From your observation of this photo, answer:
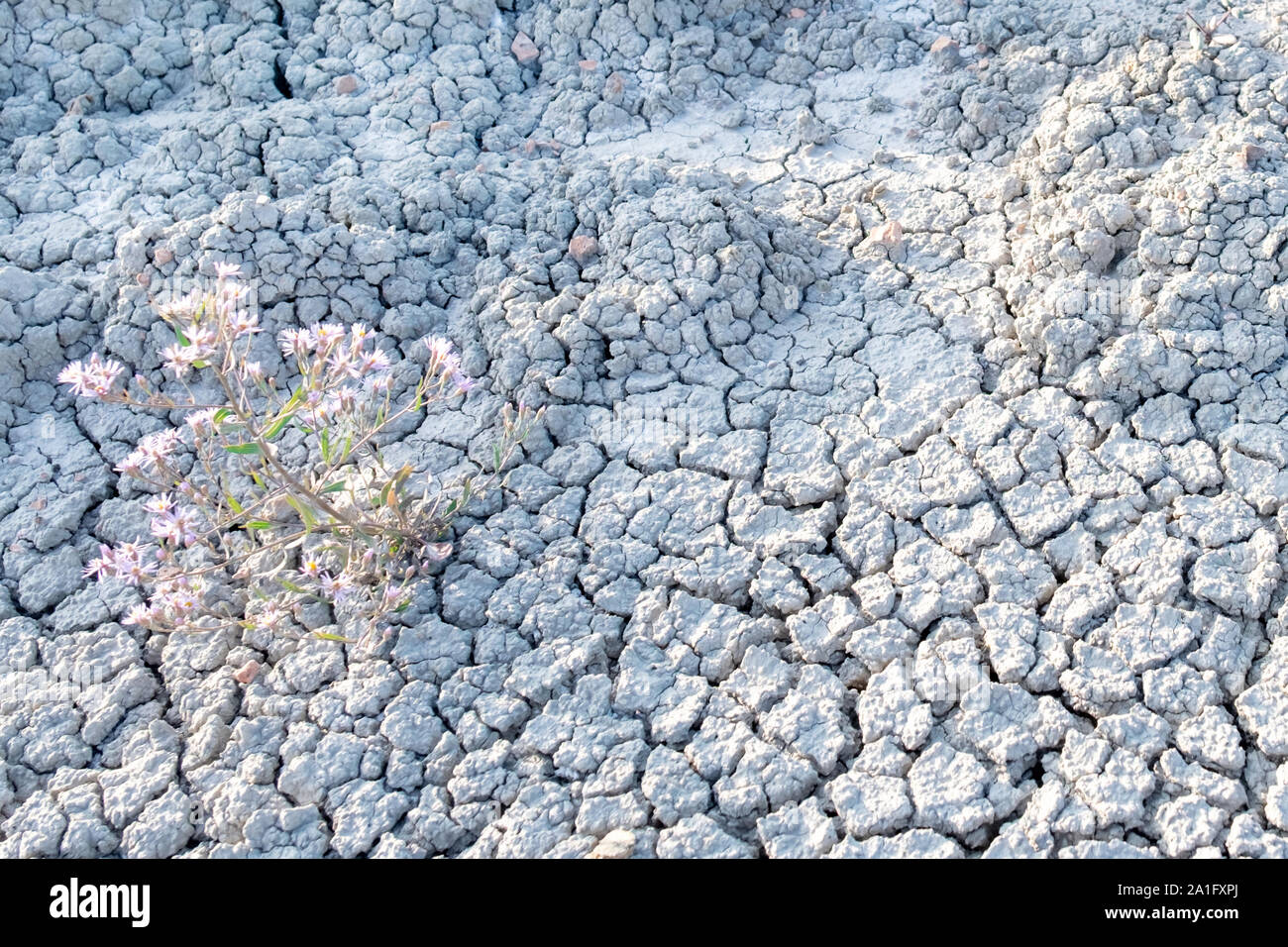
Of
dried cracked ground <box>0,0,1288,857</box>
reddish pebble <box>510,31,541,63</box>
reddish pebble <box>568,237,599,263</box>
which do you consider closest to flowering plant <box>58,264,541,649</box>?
dried cracked ground <box>0,0,1288,857</box>

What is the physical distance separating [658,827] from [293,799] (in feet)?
2.75

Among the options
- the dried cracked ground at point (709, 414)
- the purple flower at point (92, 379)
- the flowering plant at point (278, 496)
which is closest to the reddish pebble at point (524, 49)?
the dried cracked ground at point (709, 414)

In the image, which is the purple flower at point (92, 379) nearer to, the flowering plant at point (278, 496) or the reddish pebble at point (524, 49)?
the flowering plant at point (278, 496)

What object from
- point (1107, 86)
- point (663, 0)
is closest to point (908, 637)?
point (1107, 86)

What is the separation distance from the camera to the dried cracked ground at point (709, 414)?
2.44 meters

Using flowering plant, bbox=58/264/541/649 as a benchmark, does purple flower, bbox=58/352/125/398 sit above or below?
above

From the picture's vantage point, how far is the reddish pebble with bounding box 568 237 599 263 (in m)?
3.51

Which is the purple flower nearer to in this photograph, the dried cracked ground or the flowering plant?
the flowering plant

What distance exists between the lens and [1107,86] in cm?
368

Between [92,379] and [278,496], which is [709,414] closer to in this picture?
[278,496]

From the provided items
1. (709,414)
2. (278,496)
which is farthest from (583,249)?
(278,496)

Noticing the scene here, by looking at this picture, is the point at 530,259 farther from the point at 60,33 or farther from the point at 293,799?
the point at 60,33

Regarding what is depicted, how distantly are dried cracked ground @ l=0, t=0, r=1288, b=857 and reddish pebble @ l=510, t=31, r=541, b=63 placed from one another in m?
0.02

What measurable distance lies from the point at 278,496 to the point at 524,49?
2.33 metres
